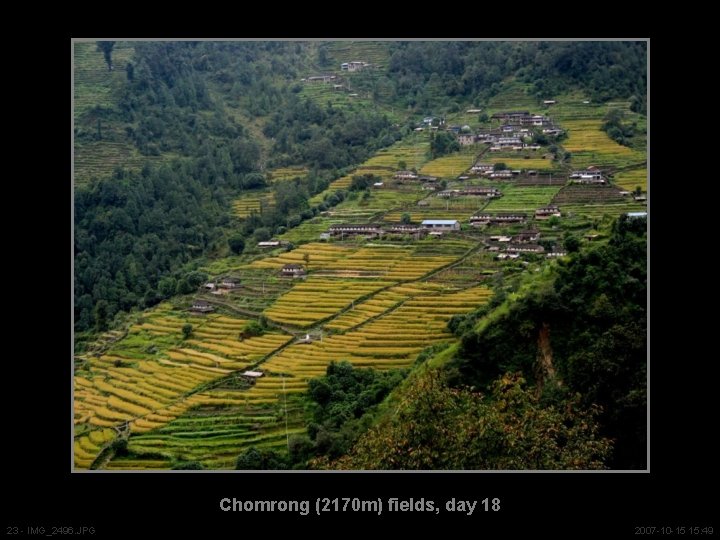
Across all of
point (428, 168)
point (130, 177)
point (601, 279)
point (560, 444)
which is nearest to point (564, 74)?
point (428, 168)

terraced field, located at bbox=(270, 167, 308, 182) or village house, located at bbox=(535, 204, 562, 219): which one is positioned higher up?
terraced field, located at bbox=(270, 167, 308, 182)

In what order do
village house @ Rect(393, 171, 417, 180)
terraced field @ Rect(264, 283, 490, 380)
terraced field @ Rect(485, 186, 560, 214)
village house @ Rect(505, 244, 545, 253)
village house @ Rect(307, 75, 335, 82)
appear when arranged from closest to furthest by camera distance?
terraced field @ Rect(264, 283, 490, 380), village house @ Rect(505, 244, 545, 253), terraced field @ Rect(485, 186, 560, 214), village house @ Rect(393, 171, 417, 180), village house @ Rect(307, 75, 335, 82)

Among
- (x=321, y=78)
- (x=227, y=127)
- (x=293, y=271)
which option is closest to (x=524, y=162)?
(x=293, y=271)

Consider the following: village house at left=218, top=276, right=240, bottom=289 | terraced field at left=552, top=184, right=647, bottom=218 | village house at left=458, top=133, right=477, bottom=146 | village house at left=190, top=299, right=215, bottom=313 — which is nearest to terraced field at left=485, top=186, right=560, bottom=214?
terraced field at left=552, top=184, right=647, bottom=218

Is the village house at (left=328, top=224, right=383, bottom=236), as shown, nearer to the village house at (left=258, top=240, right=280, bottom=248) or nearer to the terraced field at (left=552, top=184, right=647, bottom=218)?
the village house at (left=258, top=240, right=280, bottom=248)

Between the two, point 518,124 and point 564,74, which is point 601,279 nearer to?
point 518,124

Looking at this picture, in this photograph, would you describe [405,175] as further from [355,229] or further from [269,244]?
[269,244]
